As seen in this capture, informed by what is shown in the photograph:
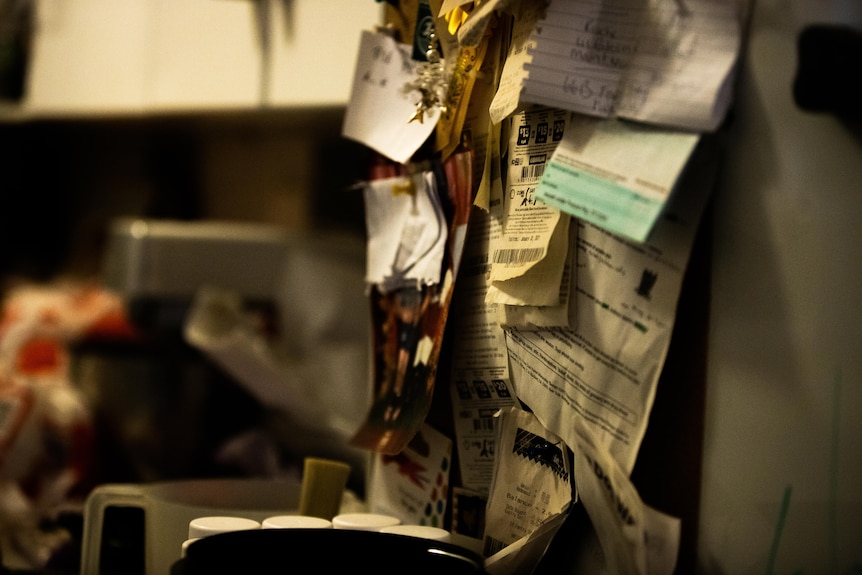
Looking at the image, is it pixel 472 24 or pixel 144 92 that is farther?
pixel 144 92

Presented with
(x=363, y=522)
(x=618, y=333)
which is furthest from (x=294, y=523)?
(x=618, y=333)

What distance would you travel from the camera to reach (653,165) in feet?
1.46

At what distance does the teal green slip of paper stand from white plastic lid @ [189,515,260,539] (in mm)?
285

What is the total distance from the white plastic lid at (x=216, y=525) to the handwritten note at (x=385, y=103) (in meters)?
0.29

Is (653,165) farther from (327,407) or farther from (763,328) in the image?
(327,407)

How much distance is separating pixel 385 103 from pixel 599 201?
1.01ft

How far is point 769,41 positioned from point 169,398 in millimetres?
1200

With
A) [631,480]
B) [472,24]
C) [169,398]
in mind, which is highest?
[472,24]

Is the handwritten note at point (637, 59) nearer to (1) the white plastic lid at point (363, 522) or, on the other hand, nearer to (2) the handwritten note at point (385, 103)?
(2) the handwritten note at point (385, 103)

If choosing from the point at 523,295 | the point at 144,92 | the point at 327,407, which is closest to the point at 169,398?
the point at 327,407

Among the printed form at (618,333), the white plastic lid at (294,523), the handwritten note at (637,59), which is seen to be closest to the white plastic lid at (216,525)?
the white plastic lid at (294,523)

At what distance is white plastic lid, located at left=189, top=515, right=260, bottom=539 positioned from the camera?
559 mm

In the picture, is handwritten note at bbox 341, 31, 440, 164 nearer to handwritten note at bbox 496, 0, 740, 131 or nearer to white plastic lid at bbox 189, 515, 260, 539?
handwritten note at bbox 496, 0, 740, 131

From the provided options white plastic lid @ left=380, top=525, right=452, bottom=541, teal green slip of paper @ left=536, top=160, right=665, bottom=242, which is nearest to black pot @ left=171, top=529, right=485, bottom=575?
white plastic lid @ left=380, top=525, right=452, bottom=541
